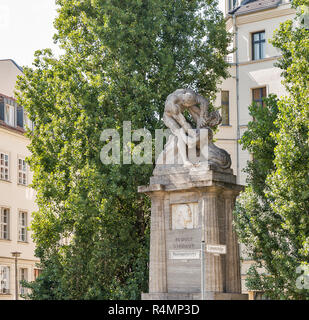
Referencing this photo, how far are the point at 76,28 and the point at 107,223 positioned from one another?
22.4ft

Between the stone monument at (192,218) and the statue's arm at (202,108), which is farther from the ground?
the statue's arm at (202,108)

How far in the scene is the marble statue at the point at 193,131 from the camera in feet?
Result: 62.4

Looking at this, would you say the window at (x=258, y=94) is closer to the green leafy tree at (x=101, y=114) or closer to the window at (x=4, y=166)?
the green leafy tree at (x=101, y=114)

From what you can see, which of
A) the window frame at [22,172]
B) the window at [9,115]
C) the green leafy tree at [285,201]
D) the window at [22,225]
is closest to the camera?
the green leafy tree at [285,201]

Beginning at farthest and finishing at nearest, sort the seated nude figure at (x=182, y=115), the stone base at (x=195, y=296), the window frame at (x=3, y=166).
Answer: the window frame at (x=3, y=166) → the seated nude figure at (x=182, y=115) → the stone base at (x=195, y=296)

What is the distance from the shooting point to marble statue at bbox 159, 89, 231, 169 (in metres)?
19.0

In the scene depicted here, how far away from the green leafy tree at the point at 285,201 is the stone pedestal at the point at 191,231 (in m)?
0.90

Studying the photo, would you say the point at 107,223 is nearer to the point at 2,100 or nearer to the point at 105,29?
the point at 105,29

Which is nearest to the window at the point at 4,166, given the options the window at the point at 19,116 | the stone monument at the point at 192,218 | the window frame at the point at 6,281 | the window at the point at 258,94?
the window at the point at 19,116

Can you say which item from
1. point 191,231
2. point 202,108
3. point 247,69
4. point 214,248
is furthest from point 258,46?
point 214,248
